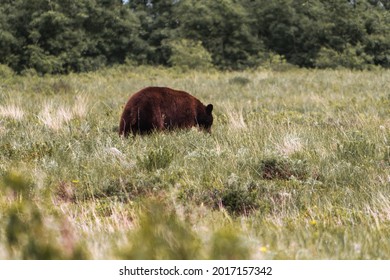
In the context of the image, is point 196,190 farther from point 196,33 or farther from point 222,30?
point 222,30

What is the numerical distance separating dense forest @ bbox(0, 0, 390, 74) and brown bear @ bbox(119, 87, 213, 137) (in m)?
21.7

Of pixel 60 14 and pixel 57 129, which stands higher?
pixel 60 14

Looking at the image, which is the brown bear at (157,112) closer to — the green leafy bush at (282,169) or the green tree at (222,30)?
the green leafy bush at (282,169)

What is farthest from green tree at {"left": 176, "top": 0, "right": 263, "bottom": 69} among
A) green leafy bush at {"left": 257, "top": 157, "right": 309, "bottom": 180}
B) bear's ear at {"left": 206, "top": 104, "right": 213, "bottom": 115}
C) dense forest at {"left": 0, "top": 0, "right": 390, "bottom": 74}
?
green leafy bush at {"left": 257, "top": 157, "right": 309, "bottom": 180}

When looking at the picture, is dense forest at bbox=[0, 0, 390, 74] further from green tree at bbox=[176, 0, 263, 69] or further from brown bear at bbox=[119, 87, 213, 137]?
brown bear at bbox=[119, 87, 213, 137]

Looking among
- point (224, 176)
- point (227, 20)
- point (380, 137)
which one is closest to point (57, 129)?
point (224, 176)

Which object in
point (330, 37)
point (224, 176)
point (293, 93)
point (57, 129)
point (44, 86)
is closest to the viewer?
point (224, 176)

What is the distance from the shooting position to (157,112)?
7.39 m

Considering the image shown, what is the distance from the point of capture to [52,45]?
96.0ft

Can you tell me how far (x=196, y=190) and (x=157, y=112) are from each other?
313 centimetres

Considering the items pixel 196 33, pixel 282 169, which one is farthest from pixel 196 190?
pixel 196 33

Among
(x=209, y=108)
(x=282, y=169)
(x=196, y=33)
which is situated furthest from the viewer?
(x=196, y=33)
